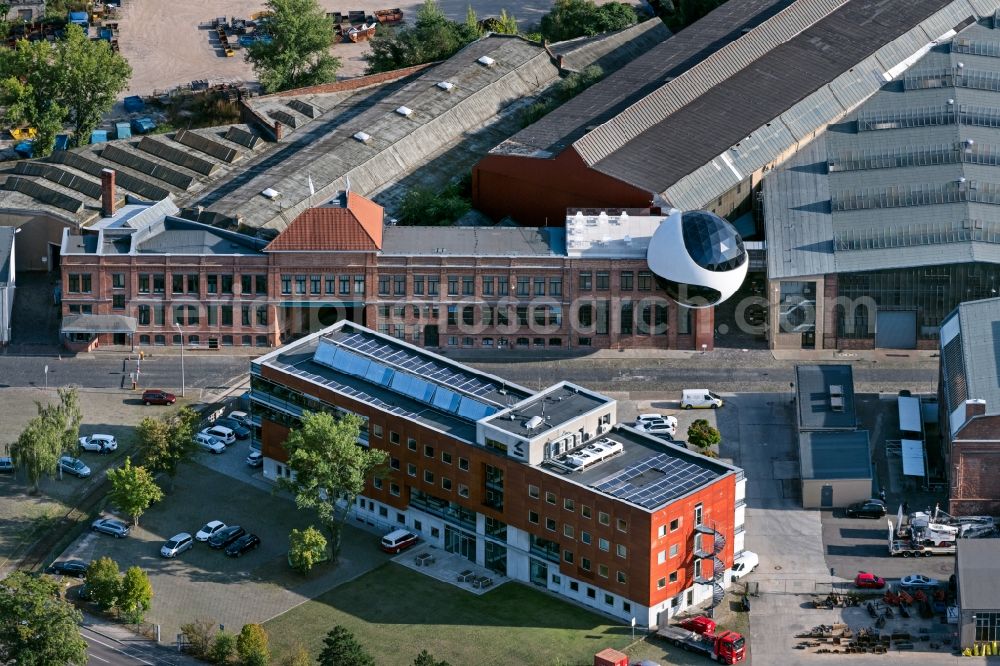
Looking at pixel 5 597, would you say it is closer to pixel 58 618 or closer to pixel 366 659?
pixel 58 618

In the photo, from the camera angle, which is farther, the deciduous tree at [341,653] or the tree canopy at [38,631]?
the deciduous tree at [341,653]

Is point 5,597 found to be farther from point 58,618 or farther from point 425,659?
point 425,659

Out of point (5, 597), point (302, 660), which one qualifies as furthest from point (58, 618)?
point (302, 660)

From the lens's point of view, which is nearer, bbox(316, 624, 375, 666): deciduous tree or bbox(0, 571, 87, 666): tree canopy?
bbox(0, 571, 87, 666): tree canopy

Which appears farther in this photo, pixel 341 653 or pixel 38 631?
pixel 341 653

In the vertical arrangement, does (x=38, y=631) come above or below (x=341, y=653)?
above

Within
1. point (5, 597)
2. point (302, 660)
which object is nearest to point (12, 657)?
point (5, 597)

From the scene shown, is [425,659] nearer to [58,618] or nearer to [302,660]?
[302,660]
